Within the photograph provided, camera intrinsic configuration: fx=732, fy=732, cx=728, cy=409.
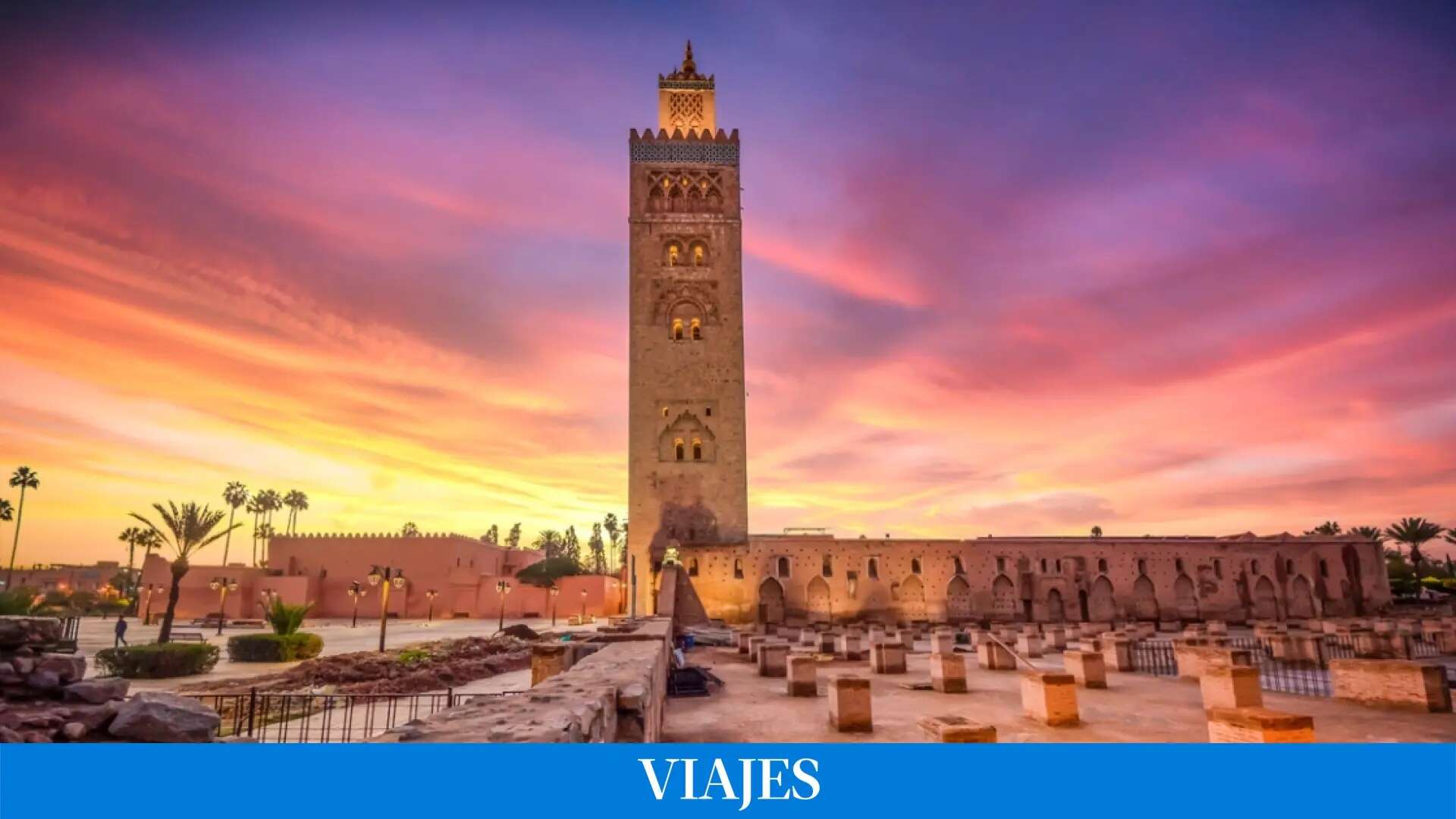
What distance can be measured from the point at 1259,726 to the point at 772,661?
359 inches

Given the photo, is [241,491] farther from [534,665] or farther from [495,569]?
[534,665]

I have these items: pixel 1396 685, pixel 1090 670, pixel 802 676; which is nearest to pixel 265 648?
pixel 802 676

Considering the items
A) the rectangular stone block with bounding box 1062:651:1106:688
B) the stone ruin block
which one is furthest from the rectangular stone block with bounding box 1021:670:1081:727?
the rectangular stone block with bounding box 1062:651:1106:688

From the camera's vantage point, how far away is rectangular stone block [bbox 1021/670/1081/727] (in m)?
8.16

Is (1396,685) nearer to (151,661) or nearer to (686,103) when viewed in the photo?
(151,661)

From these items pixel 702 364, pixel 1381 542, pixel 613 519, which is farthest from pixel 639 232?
pixel 613 519

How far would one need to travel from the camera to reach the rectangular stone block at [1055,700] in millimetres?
8156

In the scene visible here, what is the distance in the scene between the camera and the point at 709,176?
41969 millimetres

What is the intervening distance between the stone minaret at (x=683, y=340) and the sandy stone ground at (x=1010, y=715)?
24009mm

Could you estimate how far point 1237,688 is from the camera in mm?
8297

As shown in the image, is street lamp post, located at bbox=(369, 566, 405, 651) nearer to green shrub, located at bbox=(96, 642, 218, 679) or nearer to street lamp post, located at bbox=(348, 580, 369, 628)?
street lamp post, located at bbox=(348, 580, 369, 628)

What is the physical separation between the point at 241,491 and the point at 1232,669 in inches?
4027

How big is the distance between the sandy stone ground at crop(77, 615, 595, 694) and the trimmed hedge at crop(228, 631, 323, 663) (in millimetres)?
369

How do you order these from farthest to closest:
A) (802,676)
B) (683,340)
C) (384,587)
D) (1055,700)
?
(683,340) → (384,587) → (802,676) → (1055,700)
